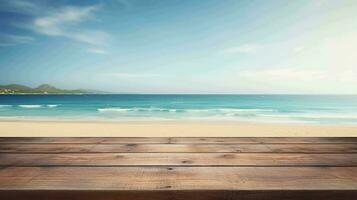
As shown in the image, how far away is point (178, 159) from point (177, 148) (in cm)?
27

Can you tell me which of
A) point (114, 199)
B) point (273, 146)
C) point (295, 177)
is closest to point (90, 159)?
point (114, 199)

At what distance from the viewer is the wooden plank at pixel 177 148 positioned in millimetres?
1519

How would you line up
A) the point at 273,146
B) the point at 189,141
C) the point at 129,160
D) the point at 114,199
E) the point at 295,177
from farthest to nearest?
the point at 189,141 < the point at 273,146 < the point at 129,160 < the point at 295,177 < the point at 114,199

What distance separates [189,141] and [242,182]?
34.6 inches

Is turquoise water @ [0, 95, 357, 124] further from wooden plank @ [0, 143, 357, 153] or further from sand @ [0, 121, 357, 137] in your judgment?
wooden plank @ [0, 143, 357, 153]

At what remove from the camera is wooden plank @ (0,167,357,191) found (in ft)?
3.03

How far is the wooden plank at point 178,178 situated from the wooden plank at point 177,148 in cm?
36

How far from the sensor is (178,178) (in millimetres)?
1023

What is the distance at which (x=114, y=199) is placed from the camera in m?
0.89

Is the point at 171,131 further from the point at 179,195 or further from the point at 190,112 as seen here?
Answer: the point at 190,112

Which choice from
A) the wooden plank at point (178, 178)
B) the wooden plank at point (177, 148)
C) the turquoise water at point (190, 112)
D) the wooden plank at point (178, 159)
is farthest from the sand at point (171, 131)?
the wooden plank at point (178, 178)

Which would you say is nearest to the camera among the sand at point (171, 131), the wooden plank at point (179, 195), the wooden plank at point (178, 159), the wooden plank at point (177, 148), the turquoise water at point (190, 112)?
the wooden plank at point (179, 195)

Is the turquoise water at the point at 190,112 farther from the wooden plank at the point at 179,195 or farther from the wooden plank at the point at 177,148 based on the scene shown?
the wooden plank at the point at 179,195

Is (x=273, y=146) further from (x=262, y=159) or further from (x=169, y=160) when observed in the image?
(x=169, y=160)
